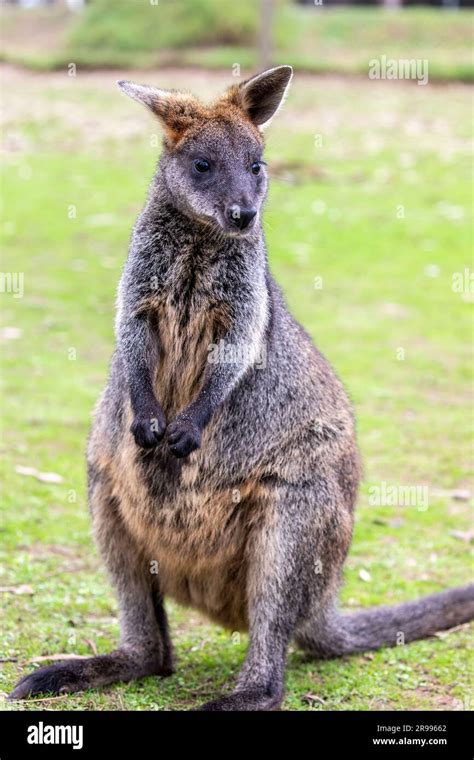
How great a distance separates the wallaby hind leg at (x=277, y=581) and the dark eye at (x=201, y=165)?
119 cm


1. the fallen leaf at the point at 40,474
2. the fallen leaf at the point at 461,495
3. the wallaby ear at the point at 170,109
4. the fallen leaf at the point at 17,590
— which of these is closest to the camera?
the wallaby ear at the point at 170,109

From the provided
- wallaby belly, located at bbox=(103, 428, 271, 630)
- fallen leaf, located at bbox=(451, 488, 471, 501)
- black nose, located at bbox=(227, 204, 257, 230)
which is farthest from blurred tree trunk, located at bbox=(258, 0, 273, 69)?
wallaby belly, located at bbox=(103, 428, 271, 630)

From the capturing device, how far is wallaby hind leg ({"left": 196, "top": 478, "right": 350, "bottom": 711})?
421cm

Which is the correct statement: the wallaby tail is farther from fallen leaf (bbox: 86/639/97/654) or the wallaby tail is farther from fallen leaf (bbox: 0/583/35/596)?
fallen leaf (bbox: 0/583/35/596)

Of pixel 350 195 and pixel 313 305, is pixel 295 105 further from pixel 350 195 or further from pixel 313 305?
pixel 313 305

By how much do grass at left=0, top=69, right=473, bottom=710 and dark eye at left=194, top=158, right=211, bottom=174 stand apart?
862mm

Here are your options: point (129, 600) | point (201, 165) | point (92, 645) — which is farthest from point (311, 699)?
point (201, 165)

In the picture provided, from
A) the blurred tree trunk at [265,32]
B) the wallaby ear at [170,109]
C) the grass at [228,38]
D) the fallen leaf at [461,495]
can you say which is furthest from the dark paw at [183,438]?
the grass at [228,38]

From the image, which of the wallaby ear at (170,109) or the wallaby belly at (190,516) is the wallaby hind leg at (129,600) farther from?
the wallaby ear at (170,109)

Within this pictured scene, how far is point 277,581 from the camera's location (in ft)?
13.8

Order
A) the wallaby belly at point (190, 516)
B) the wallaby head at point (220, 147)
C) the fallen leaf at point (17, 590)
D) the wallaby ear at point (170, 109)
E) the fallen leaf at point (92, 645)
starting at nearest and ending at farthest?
1. the wallaby head at point (220, 147)
2. the wallaby belly at point (190, 516)
3. the wallaby ear at point (170, 109)
4. the fallen leaf at point (92, 645)
5. the fallen leaf at point (17, 590)

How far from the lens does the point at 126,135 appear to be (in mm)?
16844

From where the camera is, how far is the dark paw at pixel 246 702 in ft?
13.4

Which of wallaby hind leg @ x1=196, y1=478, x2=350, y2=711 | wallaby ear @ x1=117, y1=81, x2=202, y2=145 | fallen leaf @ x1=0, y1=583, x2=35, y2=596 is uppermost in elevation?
wallaby ear @ x1=117, y1=81, x2=202, y2=145
